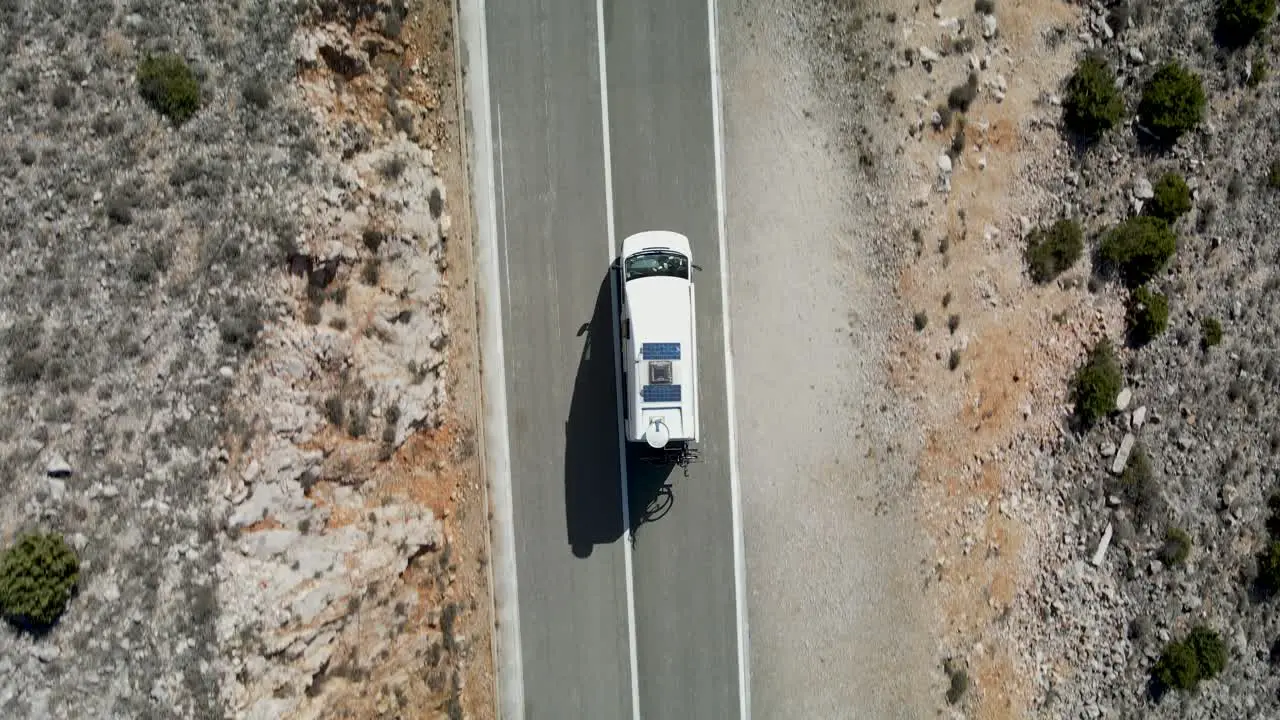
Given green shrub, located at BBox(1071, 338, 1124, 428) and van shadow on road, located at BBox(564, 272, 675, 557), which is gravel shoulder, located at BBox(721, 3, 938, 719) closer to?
van shadow on road, located at BBox(564, 272, 675, 557)

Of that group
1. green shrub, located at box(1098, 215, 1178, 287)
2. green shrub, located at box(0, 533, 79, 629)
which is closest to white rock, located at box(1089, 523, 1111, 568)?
green shrub, located at box(1098, 215, 1178, 287)

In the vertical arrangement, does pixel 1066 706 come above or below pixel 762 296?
below

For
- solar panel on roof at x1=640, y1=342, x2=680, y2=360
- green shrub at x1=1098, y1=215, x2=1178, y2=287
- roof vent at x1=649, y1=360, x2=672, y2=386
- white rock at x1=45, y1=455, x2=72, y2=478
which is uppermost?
green shrub at x1=1098, y1=215, x2=1178, y2=287

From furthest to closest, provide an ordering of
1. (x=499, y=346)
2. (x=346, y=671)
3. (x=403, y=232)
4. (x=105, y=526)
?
(x=499, y=346) < (x=403, y=232) < (x=346, y=671) < (x=105, y=526)

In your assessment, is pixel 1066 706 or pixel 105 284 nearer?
pixel 105 284

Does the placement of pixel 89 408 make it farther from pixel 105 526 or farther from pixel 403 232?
pixel 403 232

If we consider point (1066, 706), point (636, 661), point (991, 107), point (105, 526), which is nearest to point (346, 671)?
point (105, 526)

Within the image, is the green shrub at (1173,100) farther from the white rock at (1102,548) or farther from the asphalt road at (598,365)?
the asphalt road at (598,365)
